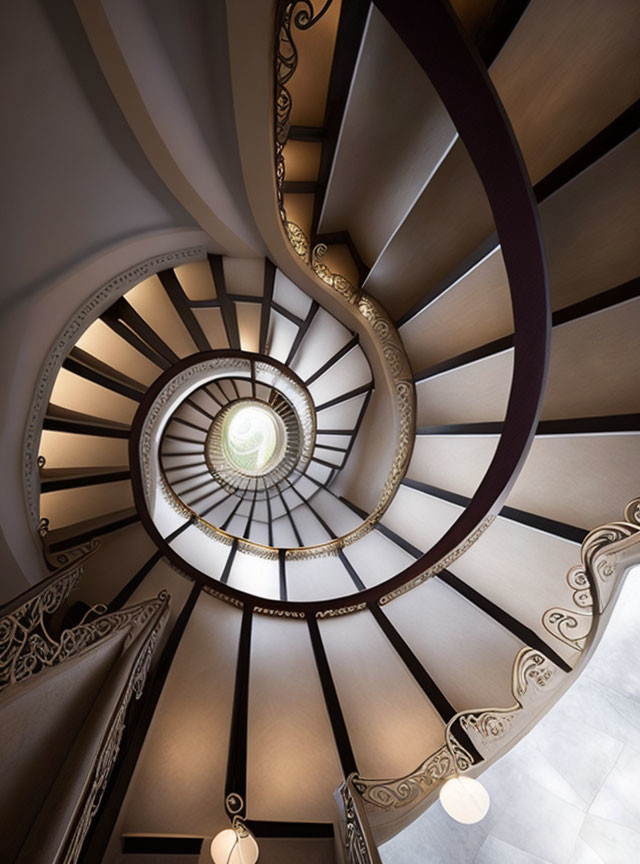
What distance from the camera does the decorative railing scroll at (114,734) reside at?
120cm

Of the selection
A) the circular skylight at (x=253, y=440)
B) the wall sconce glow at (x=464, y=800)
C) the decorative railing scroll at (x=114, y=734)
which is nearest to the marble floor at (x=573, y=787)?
the wall sconce glow at (x=464, y=800)

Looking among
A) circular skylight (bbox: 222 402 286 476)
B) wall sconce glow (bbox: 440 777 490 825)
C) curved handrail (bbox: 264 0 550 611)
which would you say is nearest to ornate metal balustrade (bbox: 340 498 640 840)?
wall sconce glow (bbox: 440 777 490 825)

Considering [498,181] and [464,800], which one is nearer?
[498,181]

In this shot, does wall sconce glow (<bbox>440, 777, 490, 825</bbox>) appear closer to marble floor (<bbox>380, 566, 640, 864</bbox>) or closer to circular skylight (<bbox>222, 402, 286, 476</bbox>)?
marble floor (<bbox>380, 566, 640, 864</bbox>)

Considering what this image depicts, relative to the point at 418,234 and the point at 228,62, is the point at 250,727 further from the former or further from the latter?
the point at 228,62

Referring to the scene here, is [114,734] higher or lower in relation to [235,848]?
higher

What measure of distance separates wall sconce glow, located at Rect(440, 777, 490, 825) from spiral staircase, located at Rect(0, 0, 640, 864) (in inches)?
5.7

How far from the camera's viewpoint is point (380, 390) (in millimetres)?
3027

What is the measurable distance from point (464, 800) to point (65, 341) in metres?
3.38

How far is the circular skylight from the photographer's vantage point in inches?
239

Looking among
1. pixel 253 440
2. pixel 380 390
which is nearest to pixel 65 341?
pixel 380 390

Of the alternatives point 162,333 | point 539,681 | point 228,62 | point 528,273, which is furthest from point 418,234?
point 539,681

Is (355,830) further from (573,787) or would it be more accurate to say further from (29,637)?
(29,637)

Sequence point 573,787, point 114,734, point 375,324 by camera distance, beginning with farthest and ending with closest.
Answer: point 375,324 → point 573,787 → point 114,734
